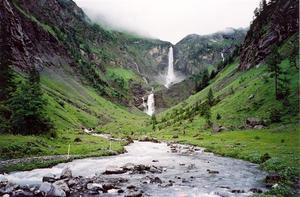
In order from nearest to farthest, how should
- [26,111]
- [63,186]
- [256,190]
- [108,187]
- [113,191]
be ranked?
1. [63,186]
2. [113,191]
3. [256,190]
4. [108,187]
5. [26,111]

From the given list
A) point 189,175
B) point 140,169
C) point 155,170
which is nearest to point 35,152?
point 140,169

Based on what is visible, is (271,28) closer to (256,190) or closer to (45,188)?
(256,190)

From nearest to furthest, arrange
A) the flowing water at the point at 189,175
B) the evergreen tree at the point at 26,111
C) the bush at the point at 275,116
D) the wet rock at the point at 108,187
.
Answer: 1. the wet rock at the point at 108,187
2. the flowing water at the point at 189,175
3. the evergreen tree at the point at 26,111
4. the bush at the point at 275,116

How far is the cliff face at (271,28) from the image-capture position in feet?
497

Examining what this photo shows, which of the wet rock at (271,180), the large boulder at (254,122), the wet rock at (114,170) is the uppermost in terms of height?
the large boulder at (254,122)

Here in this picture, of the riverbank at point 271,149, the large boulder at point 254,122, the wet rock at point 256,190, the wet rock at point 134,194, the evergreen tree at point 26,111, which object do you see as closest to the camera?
the wet rock at point 134,194

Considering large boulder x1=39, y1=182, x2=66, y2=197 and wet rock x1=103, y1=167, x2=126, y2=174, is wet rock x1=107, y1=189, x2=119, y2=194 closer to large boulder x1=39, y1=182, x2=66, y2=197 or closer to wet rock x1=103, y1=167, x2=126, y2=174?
large boulder x1=39, y1=182, x2=66, y2=197

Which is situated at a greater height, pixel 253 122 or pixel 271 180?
pixel 253 122

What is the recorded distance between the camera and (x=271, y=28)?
167 meters

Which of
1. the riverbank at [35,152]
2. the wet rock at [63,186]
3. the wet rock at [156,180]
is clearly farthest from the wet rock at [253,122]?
the wet rock at [63,186]

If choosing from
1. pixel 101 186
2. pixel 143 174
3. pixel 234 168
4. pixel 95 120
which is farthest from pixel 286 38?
pixel 101 186

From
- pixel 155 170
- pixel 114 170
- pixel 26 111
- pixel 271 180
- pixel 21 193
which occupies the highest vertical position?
pixel 26 111

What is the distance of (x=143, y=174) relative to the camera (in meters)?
45.9

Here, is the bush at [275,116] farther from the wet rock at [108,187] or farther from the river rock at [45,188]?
the river rock at [45,188]
